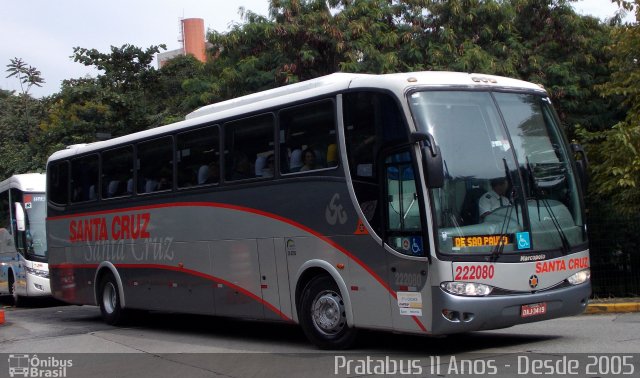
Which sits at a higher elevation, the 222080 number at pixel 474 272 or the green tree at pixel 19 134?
the green tree at pixel 19 134

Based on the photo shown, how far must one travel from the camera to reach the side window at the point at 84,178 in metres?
16.7

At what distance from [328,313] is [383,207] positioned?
1.83 meters

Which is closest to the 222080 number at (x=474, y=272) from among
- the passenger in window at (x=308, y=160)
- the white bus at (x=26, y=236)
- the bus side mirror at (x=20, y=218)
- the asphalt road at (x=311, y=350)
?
the asphalt road at (x=311, y=350)

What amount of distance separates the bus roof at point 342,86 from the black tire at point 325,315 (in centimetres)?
258

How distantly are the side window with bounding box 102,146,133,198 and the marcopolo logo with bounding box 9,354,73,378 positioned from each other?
4171 mm

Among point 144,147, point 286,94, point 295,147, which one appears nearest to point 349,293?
point 295,147

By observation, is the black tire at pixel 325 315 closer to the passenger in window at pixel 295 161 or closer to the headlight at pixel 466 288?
the passenger in window at pixel 295 161

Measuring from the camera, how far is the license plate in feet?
31.6

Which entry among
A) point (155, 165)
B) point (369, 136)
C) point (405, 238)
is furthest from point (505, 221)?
point (155, 165)

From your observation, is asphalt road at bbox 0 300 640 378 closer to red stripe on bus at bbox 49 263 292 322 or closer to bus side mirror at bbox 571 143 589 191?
red stripe on bus at bbox 49 263 292 322

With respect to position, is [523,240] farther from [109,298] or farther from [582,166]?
[109,298]

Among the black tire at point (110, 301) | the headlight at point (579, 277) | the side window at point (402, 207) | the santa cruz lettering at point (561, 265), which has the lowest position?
the black tire at point (110, 301)

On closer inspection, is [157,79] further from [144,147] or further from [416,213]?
[416,213]

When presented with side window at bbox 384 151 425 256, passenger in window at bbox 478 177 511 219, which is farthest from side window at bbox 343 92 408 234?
passenger in window at bbox 478 177 511 219
